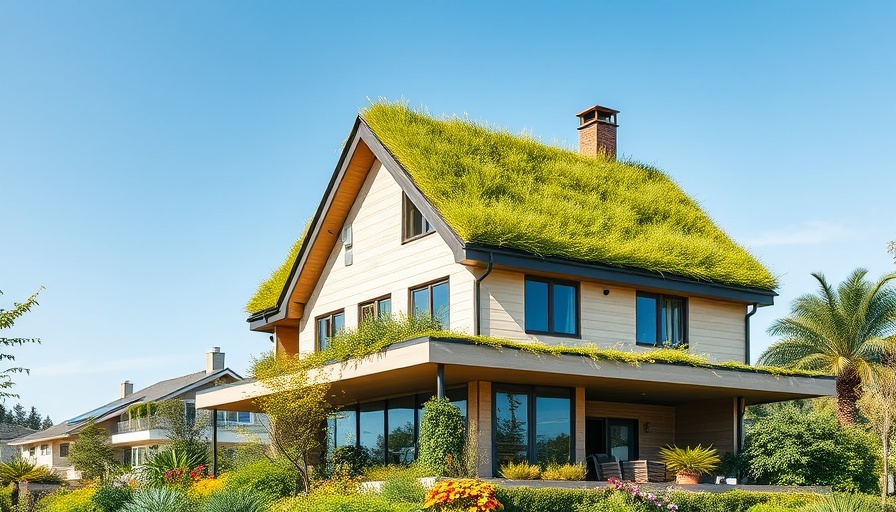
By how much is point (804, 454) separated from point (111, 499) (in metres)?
16.5

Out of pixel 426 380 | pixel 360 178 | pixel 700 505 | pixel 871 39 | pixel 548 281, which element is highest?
pixel 871 39

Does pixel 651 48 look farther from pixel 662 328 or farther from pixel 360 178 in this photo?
pixel 360 178

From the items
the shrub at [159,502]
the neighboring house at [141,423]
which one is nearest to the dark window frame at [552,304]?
the shrub at [159,502]

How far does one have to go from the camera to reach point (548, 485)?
63.0 feet

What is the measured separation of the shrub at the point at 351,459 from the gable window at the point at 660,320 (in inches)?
288

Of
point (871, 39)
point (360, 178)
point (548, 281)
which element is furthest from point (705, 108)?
point (360, 178)

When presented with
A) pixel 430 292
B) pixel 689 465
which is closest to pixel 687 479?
pixel 689 465

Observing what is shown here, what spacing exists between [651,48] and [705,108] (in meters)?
1.53

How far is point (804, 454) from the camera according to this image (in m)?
23.3

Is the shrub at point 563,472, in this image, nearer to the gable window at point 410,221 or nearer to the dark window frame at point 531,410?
the dark window frame at point 531,410

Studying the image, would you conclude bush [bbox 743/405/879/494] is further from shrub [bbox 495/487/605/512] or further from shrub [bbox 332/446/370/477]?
shrub [bbox 332/446/370/477]

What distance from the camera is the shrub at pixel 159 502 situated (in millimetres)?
20969

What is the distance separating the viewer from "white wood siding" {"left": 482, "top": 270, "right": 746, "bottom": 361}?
69.6ft

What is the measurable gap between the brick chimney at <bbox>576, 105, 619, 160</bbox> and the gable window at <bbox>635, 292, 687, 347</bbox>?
5.97 metres
